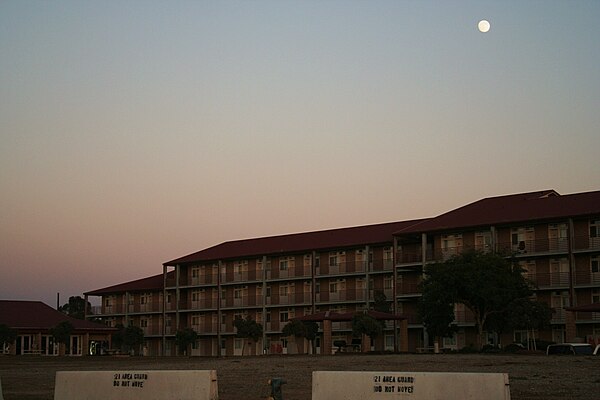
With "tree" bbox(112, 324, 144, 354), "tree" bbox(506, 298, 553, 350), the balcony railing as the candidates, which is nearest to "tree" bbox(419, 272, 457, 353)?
"tree" bbox(506, 298, 553, 350)

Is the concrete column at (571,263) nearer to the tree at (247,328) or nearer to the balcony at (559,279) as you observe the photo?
the balcony at (559,279)

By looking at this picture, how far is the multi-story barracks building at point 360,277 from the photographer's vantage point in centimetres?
6278

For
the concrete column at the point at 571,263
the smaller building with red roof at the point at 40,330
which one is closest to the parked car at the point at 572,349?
the concrete column at the point at 571,263

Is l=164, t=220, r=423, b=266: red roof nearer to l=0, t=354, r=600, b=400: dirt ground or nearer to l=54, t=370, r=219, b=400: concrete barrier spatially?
l=0, t=354, r=600, b=400: dirt ground

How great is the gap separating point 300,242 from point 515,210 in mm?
21503

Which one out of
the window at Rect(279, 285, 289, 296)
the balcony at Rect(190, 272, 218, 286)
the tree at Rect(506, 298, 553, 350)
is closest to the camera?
the tree at Rect(506, 298, 553, 350)

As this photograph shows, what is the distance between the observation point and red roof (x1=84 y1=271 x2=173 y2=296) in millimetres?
91688

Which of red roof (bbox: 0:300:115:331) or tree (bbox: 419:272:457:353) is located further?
red roof (bbox: 0:300:115:331)

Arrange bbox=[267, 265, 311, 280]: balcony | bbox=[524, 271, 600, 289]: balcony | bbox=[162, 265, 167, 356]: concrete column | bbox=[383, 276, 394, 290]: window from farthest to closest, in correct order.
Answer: bbox=[162, 265, 167, 356]: concrete column, bbox=[267, 265, 311, 280]: balcony, bbox=[383, 276, 394, 290]: window, bbox=[524, 271, 600, 289]: balcony

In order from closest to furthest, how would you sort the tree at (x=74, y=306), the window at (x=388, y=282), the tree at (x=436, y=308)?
1. the tree at (x=436, y=308)
2. the window at (x=388, y=282)
3. the tree at (x=74, y=306)

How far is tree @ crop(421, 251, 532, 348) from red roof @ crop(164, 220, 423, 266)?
15.8 m

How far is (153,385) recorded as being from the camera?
1695cm

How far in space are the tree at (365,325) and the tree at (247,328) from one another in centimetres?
2050

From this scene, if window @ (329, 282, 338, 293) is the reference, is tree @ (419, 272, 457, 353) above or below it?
below
